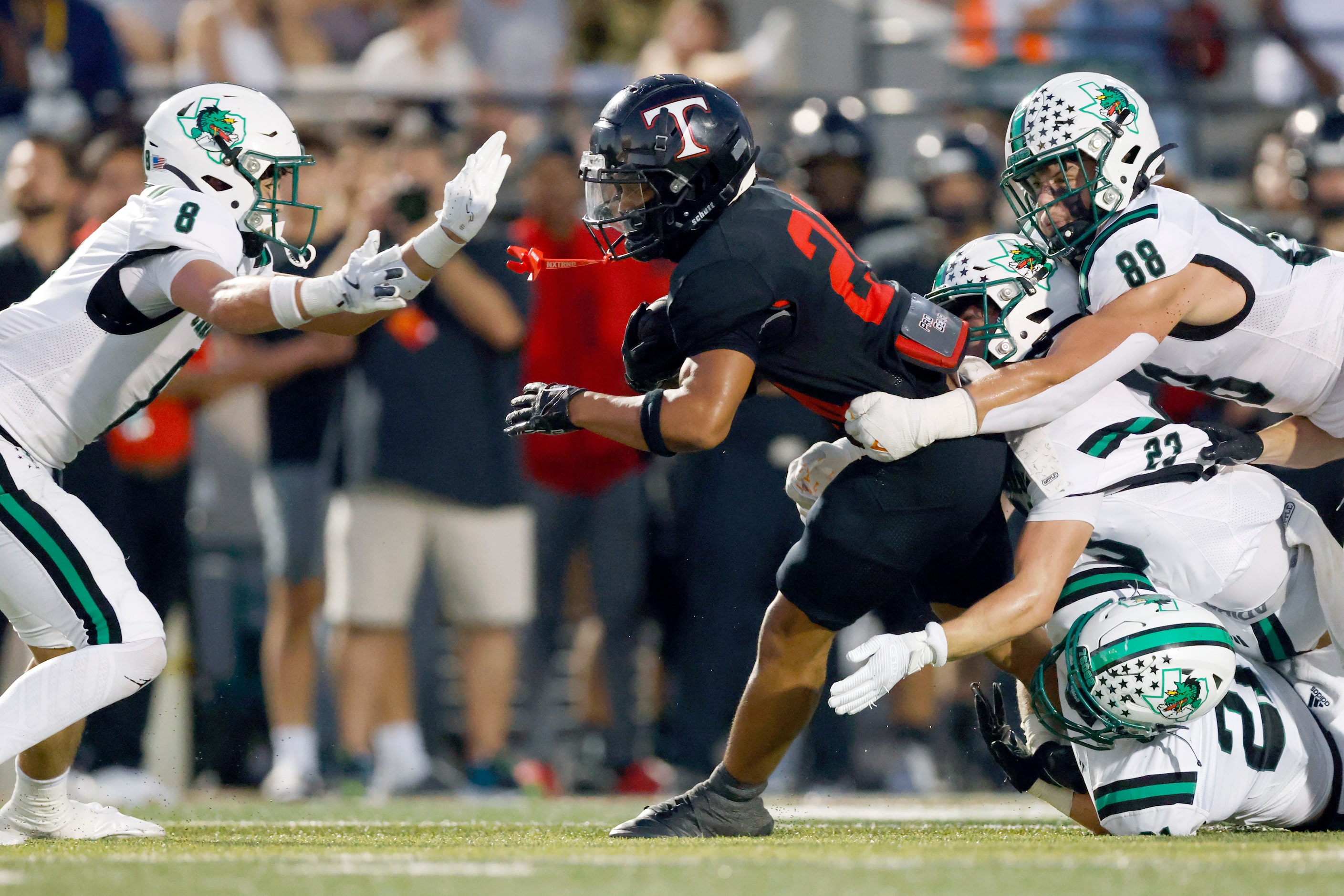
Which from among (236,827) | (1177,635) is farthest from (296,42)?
(1177,635)

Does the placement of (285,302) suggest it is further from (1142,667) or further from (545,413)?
(1142,667)

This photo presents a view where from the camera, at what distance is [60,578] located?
14.1ft

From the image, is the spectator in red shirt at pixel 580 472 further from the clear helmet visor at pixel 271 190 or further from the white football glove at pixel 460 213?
the white football glove at pixel 460 213

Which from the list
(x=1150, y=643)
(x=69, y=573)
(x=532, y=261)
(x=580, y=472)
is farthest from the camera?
(x=580, y=472)

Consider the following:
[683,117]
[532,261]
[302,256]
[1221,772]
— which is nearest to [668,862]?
[1221,772]

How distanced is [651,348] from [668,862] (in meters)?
1.41

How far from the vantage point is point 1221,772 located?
14.2ft

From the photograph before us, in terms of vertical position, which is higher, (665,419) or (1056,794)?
(665,419)

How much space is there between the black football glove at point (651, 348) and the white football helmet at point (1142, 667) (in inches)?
50.3

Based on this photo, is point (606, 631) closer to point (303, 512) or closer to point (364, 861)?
point (303, 512)

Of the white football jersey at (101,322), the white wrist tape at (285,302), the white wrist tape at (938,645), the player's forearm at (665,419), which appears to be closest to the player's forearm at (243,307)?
the white wrist tape at (285,302)

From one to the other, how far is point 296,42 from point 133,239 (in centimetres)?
503

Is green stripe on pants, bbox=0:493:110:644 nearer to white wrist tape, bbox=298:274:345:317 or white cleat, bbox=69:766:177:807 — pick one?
white wrist tape, bbox=298:274:345:317

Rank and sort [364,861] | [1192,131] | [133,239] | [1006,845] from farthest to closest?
Result: [1192,131], [133,239], [1006,845], [364,861]
